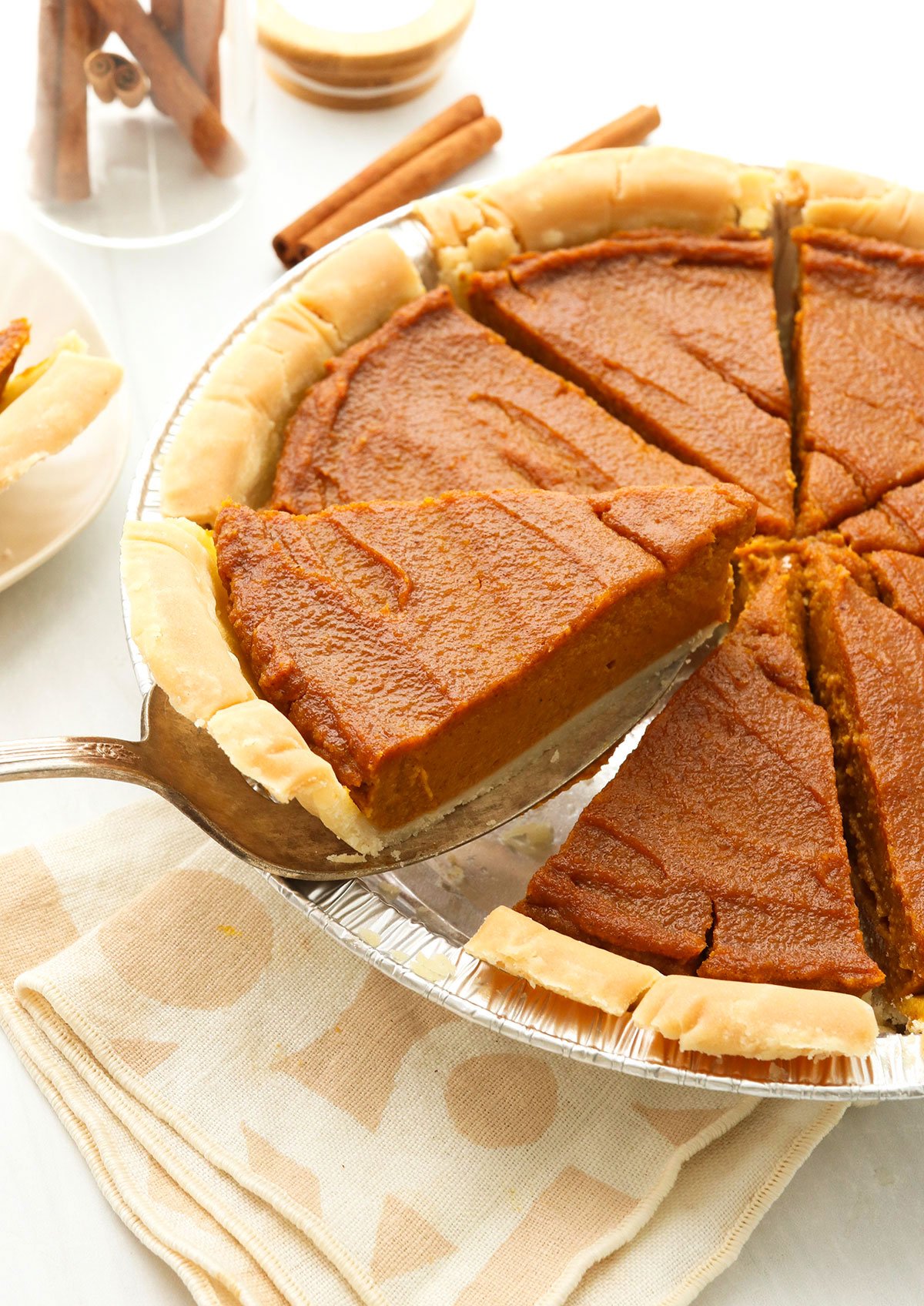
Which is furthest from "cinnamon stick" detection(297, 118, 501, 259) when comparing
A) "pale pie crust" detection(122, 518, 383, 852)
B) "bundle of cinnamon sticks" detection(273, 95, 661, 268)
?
"pale pie crust" detection(122, 518, 383, 852)

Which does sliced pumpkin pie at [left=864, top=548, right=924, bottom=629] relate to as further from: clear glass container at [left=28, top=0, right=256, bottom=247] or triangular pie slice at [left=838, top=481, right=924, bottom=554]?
clear glass container at [left=28, top=0, right=256, bottom=247]

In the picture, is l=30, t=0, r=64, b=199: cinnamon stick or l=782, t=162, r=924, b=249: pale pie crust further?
l=30, t=0, r=64, b=199: cinnamon stick

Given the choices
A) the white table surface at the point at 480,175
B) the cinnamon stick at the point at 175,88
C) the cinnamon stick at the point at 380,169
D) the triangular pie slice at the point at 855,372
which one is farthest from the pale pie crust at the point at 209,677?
the cinnamon stick at the point at 175,88

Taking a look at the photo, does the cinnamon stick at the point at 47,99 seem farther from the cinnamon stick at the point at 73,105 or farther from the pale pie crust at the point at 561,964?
the pale pie crust at the point at 561,964

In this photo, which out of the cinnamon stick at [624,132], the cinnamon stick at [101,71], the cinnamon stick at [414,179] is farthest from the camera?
the cinnamon stick at [624,132]

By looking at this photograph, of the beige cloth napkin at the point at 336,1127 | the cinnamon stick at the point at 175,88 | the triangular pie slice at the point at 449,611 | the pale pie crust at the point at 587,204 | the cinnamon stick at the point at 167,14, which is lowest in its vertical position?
the beige cloth napkin at the point at 336,1127

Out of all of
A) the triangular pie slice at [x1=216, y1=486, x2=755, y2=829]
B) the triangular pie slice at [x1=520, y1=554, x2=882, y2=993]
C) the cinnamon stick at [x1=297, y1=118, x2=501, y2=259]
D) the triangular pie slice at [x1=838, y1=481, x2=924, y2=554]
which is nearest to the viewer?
the triangular pie slice at [x1=520, y1=554, x2=882, y2=993]

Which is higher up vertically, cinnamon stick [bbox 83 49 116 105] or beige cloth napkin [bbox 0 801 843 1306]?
cinnamon stick [bbox 83 49 116 105]
